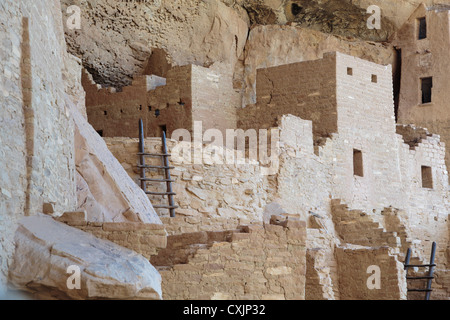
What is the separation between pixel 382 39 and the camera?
29453mm

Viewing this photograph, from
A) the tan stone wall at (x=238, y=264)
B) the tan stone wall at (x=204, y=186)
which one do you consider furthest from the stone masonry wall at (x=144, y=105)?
the tan stone wall at (x=238, y=264)

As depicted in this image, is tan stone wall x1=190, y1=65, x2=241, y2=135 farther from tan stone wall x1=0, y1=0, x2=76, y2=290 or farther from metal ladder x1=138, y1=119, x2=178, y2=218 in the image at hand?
tan stone wall x1=0, y1=0, x2=76, y2=290

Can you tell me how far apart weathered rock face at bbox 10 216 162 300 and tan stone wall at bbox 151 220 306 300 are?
183 cm

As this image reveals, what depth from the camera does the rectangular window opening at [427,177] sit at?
2391cm

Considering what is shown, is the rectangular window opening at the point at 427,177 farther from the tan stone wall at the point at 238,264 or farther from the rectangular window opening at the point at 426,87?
the tan stone wall at the point at 238,264

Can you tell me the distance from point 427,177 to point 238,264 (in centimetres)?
1383

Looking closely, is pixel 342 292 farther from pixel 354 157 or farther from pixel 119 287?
pixel 119 287

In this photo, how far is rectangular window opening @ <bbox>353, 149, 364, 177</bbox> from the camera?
21.4 meters

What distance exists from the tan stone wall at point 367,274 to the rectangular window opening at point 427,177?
6.84m

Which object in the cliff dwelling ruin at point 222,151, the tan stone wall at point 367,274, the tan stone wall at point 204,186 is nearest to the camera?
the cliff dwelling ruin at point 222,151

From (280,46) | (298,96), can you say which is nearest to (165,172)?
(298,96)

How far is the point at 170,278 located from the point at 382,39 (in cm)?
2013

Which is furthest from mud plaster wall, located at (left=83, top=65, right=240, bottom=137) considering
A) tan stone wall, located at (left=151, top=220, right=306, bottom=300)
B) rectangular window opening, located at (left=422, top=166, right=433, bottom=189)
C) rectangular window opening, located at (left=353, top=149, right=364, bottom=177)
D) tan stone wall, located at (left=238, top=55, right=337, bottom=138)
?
tan stone wall, located at (left=151, top=220, right=306, bottom=300)
